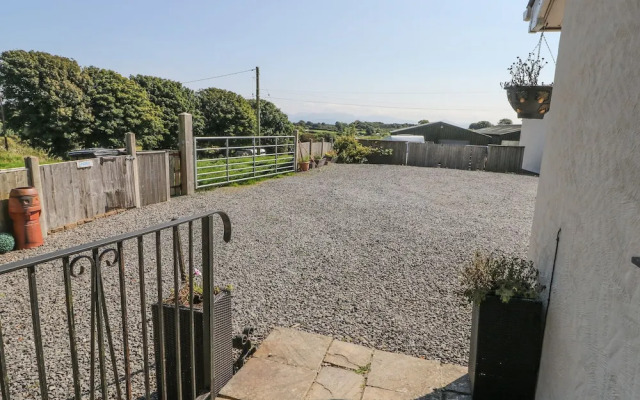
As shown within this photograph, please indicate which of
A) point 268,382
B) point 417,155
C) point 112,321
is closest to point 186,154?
Result: point 112,321

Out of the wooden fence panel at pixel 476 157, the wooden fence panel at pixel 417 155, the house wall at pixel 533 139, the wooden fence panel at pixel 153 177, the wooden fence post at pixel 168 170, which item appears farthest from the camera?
the wooden fence panel at pixel 417 155

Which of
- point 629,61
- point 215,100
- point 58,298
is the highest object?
point 215,100

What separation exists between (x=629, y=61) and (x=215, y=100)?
85.0ft

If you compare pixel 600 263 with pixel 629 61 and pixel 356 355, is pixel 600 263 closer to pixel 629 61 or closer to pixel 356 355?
pixel 629 61

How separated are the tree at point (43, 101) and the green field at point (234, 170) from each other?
9340 millimetres

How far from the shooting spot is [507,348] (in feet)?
5.79

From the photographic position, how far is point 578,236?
54.7 inches

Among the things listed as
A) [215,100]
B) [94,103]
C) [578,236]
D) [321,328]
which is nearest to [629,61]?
[578,236]

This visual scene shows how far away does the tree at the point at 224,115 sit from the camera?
24656mm

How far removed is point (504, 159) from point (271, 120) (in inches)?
705

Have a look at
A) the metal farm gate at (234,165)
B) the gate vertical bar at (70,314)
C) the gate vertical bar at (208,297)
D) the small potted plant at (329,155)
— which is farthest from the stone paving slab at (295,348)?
the small potted plant at (329,155)

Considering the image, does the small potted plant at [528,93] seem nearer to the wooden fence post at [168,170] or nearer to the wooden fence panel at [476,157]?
the wooden fence post at [168,170]

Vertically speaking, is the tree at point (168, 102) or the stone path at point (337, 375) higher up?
the tree at point (168, 102)

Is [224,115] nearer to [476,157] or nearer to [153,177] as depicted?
[476,157]
